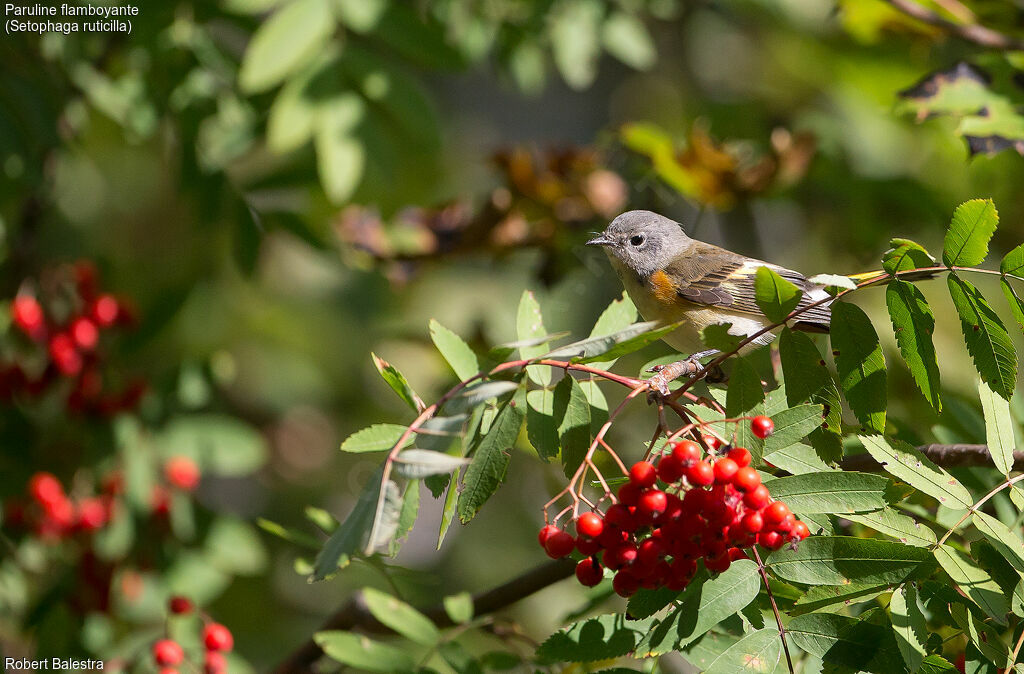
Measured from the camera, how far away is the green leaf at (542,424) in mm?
1871

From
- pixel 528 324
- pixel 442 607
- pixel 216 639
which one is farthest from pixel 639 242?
pixel 216 639

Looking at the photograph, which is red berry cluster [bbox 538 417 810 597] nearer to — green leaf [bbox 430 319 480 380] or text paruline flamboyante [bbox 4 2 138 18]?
green leaf [bbox 430 319 480 380]

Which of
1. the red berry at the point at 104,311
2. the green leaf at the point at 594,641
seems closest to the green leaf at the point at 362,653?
the green leaf at the point at 594,641

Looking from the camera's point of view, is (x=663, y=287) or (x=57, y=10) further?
(x=663, y=287)

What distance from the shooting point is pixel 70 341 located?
3.64 m

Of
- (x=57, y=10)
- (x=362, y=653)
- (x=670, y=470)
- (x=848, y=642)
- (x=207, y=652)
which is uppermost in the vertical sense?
(x=57, y=10)

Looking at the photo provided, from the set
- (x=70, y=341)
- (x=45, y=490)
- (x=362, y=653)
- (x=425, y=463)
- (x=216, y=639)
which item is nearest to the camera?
(x=425, y=463)

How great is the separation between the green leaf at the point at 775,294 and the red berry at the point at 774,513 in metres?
0.40

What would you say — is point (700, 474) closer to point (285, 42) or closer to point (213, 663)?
point (213, 663)

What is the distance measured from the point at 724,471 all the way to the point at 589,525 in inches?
10.8

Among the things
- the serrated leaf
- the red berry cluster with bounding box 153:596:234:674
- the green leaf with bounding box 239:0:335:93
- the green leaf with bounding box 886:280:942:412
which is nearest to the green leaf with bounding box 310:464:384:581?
the serrated leaf

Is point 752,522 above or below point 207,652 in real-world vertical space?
above

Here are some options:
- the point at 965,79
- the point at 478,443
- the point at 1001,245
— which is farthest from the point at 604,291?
the point at 478,443

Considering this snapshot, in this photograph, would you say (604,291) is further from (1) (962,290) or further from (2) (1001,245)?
(1) (962,290)
